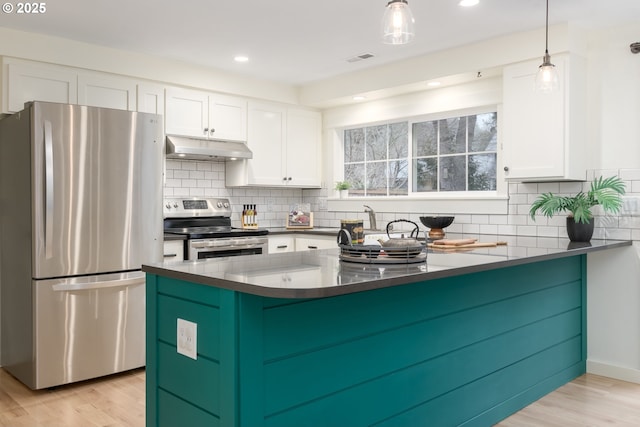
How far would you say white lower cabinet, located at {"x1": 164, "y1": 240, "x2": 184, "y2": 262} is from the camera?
4.26 metres

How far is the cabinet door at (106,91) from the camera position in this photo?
4164mm

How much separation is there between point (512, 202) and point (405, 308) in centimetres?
227

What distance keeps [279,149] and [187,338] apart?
144 inches

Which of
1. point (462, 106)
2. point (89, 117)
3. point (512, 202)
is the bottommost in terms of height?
point (512, 202)

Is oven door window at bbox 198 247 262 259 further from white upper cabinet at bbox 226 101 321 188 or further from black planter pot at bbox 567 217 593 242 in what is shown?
black planter pot at bbox 567 217 593 242

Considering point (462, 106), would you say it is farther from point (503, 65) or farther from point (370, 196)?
point (370, 196)

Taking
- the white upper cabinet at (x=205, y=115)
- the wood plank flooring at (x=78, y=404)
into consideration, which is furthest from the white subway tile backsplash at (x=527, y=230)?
the wood plank flooring at (x=78, y=404)

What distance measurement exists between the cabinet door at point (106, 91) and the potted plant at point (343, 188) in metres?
2.21

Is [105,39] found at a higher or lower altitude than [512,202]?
higher

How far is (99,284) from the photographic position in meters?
3.63

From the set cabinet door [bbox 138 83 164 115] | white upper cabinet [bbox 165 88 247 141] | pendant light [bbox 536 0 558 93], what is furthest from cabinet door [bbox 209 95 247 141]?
pendant light [bbox 536 0 558 93]

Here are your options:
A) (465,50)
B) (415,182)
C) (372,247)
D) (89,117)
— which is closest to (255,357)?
(372,247)

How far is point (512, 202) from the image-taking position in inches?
169

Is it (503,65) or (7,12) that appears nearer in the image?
(7,12)
